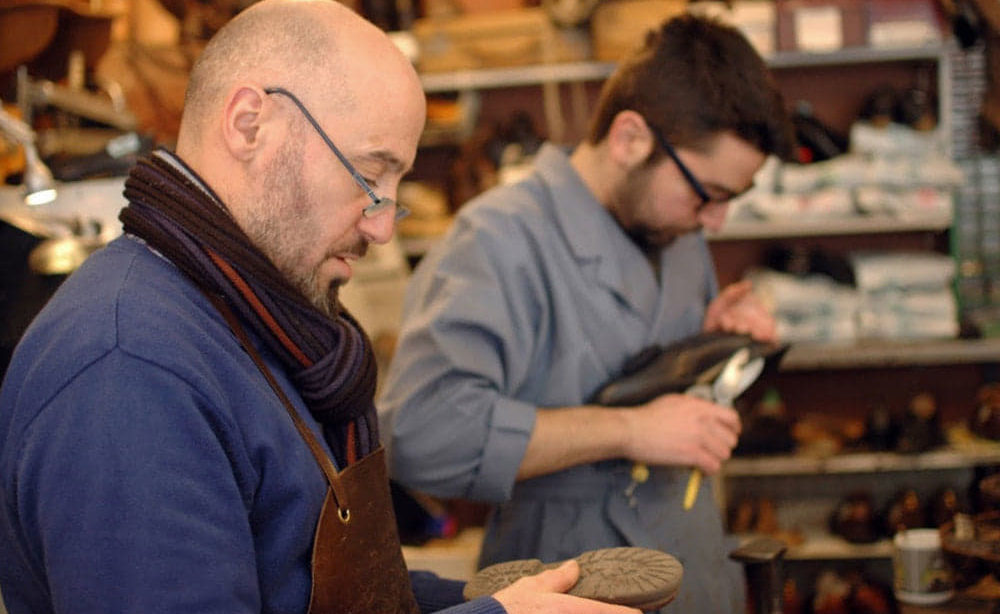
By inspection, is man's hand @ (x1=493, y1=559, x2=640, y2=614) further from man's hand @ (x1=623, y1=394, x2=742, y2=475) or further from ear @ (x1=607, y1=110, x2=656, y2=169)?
ear @ (x1=607, y1=110, x2=656, y2=169)

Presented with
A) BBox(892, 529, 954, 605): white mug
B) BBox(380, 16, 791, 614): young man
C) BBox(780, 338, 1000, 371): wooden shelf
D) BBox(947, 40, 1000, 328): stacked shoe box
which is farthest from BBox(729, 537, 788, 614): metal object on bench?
BBox(947, 40, 1000, 328): stacked shoe box

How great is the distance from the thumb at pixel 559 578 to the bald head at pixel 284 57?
0.59 metres

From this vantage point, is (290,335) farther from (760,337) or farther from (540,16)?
(540,16)

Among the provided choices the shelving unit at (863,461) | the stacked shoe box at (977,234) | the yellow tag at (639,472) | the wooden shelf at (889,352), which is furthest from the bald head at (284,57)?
the stacked shoe box at (977,234)

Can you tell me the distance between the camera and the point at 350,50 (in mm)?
1301

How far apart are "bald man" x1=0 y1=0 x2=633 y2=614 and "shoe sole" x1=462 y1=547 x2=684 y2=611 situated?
0.03 metres

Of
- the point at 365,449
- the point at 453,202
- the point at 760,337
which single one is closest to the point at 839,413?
the point at 453,202

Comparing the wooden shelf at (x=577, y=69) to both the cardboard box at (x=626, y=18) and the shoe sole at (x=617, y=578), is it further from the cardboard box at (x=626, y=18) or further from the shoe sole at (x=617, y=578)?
the shoe sole at (x=617, y=578)

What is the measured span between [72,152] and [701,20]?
148 centimetres

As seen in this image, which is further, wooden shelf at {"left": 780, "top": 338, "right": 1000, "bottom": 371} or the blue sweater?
wooden shelf at {"left": 780, "top": 338, "right": 1000, "bottom": 371}

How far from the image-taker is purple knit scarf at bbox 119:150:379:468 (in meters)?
1.19

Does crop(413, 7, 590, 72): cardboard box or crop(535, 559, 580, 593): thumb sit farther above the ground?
crop(413, 7, 590, 72): cardboard box

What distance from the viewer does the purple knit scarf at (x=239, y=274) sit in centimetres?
119

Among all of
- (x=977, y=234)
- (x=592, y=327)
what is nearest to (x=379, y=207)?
(x=592, y=327)
